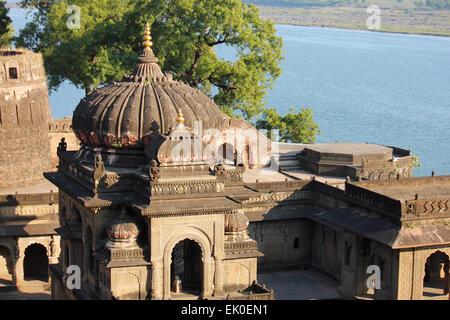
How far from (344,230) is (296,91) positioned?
75383 mm

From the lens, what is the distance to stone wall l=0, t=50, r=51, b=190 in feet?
130

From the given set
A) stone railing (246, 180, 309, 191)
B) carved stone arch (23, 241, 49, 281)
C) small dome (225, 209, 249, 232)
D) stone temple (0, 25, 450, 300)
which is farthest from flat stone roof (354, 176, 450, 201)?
carved stone arch (23, 241, 49, 281)

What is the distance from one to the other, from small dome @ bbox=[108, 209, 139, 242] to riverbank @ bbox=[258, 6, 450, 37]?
13066cm

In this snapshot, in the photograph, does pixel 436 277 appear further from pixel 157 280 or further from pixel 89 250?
pixel 89 250

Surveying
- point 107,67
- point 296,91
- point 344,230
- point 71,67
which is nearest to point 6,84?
point 107,67

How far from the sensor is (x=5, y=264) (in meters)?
36.1

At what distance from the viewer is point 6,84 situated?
39781mm

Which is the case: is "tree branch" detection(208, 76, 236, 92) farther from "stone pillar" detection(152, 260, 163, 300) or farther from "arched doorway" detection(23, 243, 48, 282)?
"stone pillar" detection(152, 260, 163, 300)

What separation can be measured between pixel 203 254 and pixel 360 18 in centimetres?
14966

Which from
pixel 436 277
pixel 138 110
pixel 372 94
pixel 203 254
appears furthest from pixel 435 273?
pixel 372 94

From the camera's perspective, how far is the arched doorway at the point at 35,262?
3656 centimetres

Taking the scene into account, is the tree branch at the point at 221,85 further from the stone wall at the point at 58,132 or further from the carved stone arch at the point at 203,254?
the carved stone arch at the point at 203,254

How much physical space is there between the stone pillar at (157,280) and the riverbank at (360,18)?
130518 millimetres

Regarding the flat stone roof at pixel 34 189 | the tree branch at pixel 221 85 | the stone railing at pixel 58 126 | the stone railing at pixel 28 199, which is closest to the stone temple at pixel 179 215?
the stone railing at pixel 28 199
